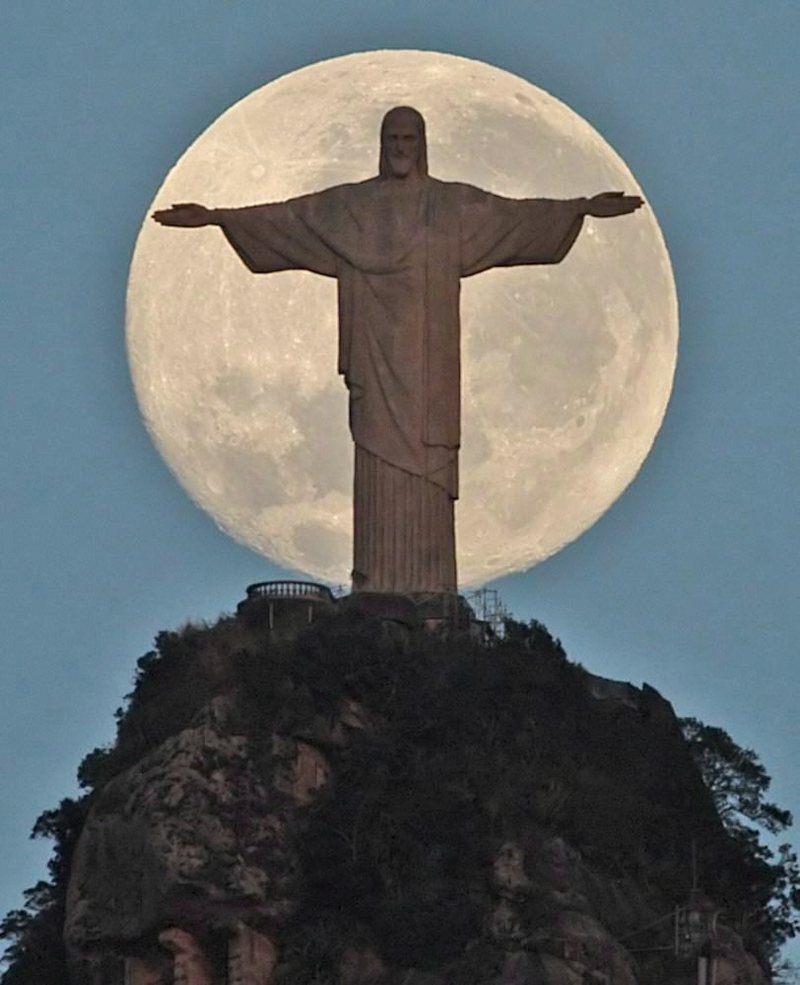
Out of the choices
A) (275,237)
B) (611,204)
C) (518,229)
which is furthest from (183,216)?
(611,204)

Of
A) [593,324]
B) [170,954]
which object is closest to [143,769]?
[170,954]

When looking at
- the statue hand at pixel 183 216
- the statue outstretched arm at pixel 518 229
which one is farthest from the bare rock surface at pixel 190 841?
the statue outstretched arm at pixel 518 229

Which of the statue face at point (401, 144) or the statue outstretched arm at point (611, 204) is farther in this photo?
the statue face at point (401, 144)

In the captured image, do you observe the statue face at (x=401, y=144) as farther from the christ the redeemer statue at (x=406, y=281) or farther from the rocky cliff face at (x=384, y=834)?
the rocky cliff face at (x=384, y=834)

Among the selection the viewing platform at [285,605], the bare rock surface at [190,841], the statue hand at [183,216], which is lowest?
the bare rock surface at [190,841]

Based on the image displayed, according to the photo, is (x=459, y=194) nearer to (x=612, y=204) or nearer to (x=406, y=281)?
(x=406, y=281)

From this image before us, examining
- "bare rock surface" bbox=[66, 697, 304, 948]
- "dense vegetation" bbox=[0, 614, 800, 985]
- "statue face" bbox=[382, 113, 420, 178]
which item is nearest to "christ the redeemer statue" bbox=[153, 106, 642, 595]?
"statue face" bbox=[382, 113, 420, 178]

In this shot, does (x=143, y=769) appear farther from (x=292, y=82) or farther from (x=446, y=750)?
(x=292, y=82)
